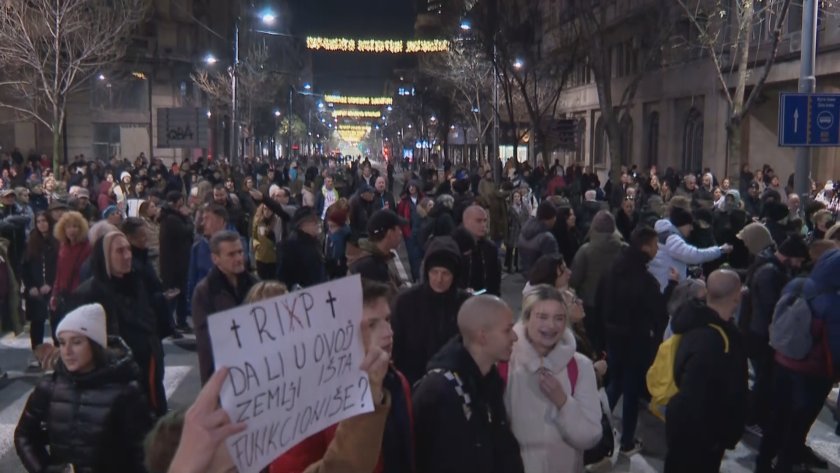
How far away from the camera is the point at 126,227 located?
767cm

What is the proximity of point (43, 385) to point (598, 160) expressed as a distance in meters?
43.5

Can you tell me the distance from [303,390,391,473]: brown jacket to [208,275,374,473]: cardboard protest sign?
97 millimetres

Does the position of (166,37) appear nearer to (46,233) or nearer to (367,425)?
(46,233)

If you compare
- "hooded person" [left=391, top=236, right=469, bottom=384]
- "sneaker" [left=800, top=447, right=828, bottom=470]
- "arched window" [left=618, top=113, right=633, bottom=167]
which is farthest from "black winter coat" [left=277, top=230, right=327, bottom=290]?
"arched window" [left=618, top=113, right=633, bottom=167]

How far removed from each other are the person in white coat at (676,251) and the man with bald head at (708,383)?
332 cm

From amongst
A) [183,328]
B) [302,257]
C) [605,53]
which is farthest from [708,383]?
[605,53]

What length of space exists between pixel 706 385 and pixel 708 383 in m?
0.02

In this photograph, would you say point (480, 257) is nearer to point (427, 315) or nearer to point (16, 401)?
point (427, 315)

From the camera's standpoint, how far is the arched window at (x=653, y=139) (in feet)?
124

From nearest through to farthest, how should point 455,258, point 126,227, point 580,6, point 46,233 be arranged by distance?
point 455,258
point 126,227
point 46,233
point 580,6

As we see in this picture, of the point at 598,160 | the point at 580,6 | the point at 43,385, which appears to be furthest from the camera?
the point at 598,160

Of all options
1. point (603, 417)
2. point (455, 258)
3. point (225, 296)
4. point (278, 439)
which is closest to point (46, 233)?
point (225, 296)

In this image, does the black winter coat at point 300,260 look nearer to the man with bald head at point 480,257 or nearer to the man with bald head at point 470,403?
the man with bald head at point 480,257

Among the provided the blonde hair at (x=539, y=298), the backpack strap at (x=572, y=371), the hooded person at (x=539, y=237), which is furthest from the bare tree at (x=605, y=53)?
the backpack strap at (x=572, y=371)
